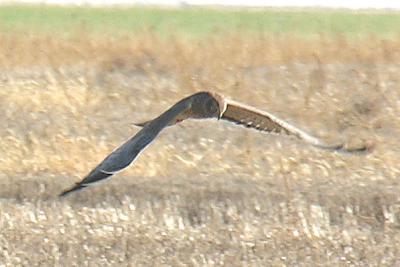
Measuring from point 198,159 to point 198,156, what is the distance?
88 mm

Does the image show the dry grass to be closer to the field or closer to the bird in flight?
the field

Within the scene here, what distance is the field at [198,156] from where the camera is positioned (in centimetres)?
885

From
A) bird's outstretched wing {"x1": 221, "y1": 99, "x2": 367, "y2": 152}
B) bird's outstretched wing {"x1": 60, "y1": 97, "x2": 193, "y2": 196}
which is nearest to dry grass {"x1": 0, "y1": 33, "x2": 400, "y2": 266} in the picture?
bird's outstretched wing {"x1": 221, "y1": 99, "x2": 367, "y2": 152}

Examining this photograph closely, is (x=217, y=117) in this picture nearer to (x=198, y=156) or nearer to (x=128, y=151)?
(x=128, y=151)

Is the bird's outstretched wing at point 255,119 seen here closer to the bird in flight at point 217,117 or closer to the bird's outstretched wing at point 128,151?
the bird in flight at point 217,117

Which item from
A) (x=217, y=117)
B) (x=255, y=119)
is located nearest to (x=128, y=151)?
(x=217, y=117)

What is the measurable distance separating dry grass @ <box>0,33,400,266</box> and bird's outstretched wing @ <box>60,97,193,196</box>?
1.38 meters

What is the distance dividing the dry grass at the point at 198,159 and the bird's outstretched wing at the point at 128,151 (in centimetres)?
138

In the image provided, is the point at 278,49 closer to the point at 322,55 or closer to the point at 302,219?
the point at 322,55

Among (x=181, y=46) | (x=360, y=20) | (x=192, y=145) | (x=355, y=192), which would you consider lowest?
(x=360, y=20)

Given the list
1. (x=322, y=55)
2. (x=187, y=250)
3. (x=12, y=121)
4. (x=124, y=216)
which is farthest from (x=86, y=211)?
→ (x=322, y=55)

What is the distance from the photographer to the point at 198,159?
11031mm

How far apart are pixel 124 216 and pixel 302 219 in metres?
0.99

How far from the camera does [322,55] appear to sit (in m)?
15.4
